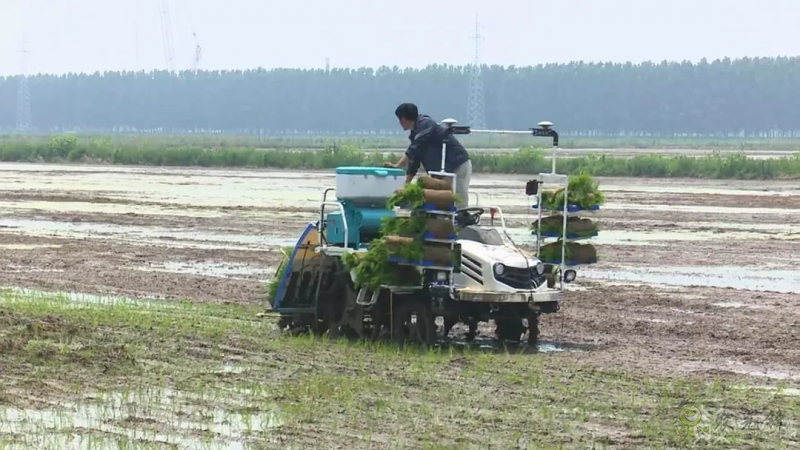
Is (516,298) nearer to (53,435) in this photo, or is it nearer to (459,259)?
(459,259)

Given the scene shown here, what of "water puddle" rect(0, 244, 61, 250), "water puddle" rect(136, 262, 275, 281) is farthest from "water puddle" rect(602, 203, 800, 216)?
"water puddle" rect(136, 262, 275, 281)

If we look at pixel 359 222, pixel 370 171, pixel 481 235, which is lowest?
pixel 481 235

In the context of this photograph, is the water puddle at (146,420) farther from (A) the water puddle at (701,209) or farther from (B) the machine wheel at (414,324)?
(A) the water puddle at (701,209)

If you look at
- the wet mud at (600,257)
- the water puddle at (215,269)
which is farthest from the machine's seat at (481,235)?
the water puddle at (215,269)

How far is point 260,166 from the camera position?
71.7m

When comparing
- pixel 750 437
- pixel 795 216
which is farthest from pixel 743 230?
pixel 750 437

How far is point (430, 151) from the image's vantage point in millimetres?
15391

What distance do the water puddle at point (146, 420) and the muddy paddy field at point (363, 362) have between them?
26mm

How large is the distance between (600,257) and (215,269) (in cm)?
707

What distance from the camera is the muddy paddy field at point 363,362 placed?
420 inches

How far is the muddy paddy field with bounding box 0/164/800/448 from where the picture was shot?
1067 cm

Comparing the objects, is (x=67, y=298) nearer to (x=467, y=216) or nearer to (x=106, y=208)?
(x=467, y=216)

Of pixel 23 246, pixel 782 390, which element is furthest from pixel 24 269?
pixel 782 390

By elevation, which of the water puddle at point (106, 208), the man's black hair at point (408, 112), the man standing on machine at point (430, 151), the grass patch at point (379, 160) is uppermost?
the man's black hair at point (408, 112)
